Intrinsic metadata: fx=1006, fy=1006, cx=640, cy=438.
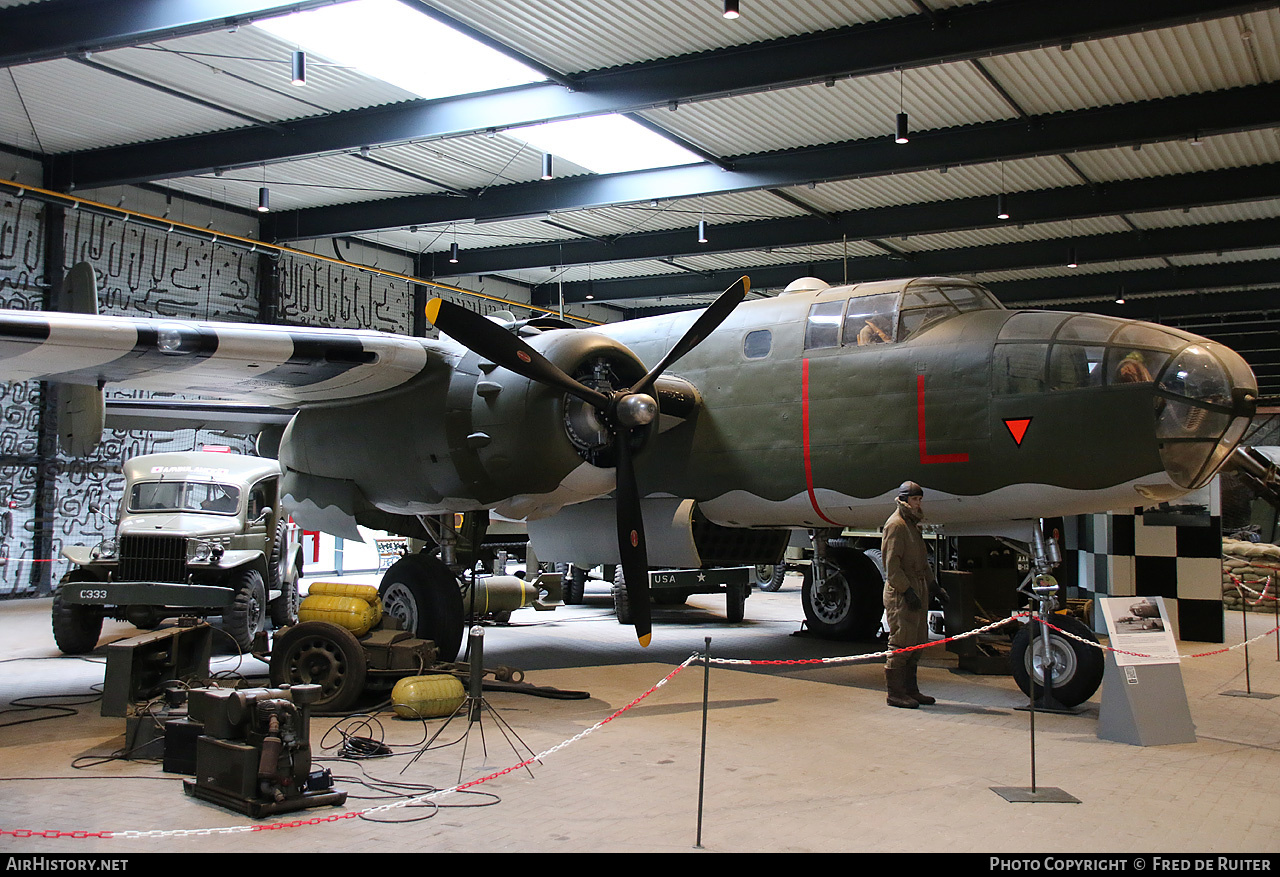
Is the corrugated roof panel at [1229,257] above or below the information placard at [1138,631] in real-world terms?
above

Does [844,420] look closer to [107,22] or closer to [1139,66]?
[1139,66]

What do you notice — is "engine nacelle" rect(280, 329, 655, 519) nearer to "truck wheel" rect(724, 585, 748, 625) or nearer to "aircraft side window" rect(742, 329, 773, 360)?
"aircraft side window" rect(742, 329, 773, 360)

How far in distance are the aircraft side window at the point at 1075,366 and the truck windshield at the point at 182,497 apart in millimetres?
9618

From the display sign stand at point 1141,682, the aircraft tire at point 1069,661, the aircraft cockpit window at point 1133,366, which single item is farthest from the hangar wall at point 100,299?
the display sign stand at point 1141,682

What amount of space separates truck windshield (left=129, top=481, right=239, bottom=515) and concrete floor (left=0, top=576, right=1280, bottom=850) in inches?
104

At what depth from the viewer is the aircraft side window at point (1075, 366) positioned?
8125mm

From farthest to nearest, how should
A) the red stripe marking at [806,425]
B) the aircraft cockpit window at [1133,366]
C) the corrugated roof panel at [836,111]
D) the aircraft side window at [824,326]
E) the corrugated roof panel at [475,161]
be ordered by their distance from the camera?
the corrugated roof panel at [475,161], the corrugated roof panel at [836,111], the aircraft side window at [824,326], the red stripe marking at [806,425], the aircraft cockpit window at [1133,366]

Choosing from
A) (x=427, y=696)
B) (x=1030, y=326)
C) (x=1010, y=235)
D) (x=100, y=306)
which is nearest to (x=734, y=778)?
(x=427, y=696)

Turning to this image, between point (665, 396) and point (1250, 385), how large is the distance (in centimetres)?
496

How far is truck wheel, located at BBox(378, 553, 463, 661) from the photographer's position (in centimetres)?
965

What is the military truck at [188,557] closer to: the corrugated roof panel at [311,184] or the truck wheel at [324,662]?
the truck wheel at [324,662]

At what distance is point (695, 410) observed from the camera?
10164mm

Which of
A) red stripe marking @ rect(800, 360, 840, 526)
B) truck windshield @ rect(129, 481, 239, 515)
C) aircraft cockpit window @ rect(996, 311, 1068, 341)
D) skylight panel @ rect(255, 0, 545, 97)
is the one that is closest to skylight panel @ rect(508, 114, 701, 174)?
skylight panel @ rect(255, 0, 545, 97)

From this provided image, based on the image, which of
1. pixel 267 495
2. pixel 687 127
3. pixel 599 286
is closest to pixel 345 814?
pixel 267 495
